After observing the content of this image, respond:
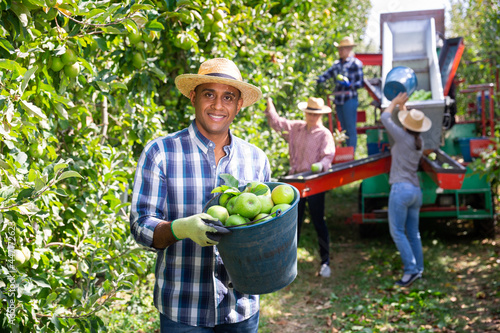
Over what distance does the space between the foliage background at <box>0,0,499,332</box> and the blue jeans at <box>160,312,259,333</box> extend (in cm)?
61

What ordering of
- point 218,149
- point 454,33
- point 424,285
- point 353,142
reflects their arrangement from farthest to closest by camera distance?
point 454,33 → point 353,142 → point 424,285 → point 218,149

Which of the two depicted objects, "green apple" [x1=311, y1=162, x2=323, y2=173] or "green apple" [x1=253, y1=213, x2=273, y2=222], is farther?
"green apple" [x1=311, y1=162, x2=323, y2=173]

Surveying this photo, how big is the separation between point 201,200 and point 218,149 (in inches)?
11.1

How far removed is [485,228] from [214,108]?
20.6 feet

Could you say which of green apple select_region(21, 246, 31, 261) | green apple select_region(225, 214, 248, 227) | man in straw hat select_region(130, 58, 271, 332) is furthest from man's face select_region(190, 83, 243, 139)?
green apple select_region(21, 246, 31, 261)

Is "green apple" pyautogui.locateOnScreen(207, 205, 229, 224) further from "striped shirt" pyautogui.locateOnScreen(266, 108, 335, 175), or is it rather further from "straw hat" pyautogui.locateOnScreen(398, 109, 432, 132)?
"straw hat" pyautogui.locateOnScreen(398, 109, 432, 132)

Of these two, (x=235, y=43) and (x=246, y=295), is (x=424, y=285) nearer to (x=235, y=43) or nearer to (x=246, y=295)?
(x=235, y=43)

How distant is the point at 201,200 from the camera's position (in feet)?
7.75

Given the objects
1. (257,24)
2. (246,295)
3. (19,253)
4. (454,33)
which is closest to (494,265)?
(257,24)

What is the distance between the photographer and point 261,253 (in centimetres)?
207

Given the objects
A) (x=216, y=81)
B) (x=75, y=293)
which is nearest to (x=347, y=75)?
(x=216, y=81)

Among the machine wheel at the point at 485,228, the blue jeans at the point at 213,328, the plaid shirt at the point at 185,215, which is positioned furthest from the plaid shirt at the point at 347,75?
the blue jeans at the point at 213,328

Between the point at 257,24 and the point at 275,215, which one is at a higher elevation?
the point at 257,24

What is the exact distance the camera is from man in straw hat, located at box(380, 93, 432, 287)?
5832 millimetres
